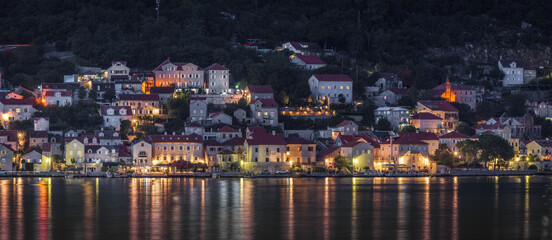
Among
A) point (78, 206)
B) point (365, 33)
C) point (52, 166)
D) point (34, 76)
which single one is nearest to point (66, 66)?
point (34, 76)

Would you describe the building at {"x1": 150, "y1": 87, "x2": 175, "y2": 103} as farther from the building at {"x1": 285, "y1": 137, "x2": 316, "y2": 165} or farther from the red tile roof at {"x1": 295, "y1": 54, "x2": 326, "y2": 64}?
the red tile roof at {"x1": 295, "y1": 54, "x2": 326, "y2": 64}

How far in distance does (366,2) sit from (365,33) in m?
6.18

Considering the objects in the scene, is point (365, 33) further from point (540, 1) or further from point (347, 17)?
point (540, 1)

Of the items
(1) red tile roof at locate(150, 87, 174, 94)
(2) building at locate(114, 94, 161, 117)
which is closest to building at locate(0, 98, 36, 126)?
(2) building at locate(114, 94, 161, 117)

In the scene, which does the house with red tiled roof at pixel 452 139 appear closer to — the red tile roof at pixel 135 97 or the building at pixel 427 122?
the building at pixel 427 122

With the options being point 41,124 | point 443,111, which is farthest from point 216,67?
point 443,111

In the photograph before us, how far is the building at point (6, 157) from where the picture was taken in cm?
5631

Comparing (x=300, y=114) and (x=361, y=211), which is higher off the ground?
(x=300, y=114)

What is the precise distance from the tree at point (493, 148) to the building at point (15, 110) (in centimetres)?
2733

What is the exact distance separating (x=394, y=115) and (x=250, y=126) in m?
10.2

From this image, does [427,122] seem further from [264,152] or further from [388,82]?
[264,152]

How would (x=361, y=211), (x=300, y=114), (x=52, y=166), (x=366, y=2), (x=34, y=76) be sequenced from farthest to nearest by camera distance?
1. (x=366, y=2)
2. (x=34, y=76)
3. (x=300, y=114)
4. (x=52, y=166)
5. (x=361, y=211)

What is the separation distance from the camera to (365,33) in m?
81.0

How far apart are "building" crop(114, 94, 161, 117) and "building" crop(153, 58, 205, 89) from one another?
4.65 m
